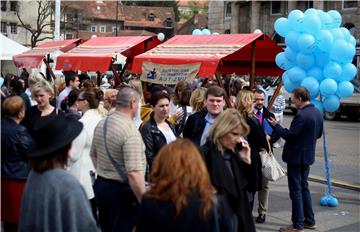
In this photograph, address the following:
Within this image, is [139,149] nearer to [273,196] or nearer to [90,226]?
[90,226]

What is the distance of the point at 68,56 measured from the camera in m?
12.2

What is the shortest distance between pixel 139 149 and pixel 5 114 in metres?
1.74

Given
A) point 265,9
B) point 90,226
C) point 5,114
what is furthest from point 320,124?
point 265,9

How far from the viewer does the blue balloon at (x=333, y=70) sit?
7.34 m

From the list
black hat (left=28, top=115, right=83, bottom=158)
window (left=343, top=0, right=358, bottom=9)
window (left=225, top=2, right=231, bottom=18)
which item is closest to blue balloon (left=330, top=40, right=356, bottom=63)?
black hat (left=28, top=115, right=83, bottom=158)

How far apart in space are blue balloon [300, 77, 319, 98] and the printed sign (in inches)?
67.1

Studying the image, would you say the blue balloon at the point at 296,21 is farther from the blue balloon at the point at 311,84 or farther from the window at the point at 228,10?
the window at the point at 228,10

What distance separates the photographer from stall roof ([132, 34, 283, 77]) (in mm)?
8039

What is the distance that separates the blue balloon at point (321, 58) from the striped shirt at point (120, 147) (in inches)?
152

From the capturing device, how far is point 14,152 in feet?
16.6

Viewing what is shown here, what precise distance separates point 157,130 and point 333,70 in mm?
3187

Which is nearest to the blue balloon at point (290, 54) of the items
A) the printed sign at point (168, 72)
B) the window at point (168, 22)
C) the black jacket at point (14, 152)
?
the printed sign at point (168, 72)

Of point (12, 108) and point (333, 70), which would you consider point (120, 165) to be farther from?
point (333, 70)

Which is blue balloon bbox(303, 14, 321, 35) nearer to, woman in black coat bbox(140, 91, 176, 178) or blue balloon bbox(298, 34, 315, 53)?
blue balloon bbox(298, 34, 315, 53)
